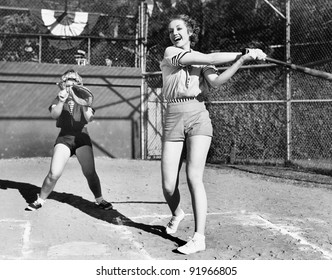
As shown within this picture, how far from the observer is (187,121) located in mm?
4059

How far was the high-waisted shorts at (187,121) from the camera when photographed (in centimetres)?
404

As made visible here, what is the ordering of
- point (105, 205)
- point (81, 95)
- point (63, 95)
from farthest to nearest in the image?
point (81, 95) < point (105, 205) < point (63, 95)

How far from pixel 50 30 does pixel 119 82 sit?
7.28 feet

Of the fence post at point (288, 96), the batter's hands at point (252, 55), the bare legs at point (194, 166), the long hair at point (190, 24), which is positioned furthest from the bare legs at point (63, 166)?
the fence post at point (288, 96)

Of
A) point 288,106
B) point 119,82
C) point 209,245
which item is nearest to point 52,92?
point 119,82

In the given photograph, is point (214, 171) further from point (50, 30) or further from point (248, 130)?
point (50, 30)

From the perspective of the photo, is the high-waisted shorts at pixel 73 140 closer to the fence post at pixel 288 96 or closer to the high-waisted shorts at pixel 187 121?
the high-waisted shorts at pixel 187 121

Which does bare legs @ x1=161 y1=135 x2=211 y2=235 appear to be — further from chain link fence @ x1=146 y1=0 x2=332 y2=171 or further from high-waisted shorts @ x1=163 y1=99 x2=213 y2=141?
chain link fence @ x1=146 y1=0 x2=332 y2=171

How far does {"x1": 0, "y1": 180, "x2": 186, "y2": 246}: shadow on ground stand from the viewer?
4.85 metres

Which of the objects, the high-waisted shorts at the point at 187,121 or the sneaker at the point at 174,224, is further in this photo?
the sneaker at the point at 174,224

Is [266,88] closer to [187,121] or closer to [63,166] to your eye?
[63,166]

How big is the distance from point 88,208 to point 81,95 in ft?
4.47

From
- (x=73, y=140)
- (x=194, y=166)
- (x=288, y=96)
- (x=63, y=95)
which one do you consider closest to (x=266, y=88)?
(x=288, y=96)
